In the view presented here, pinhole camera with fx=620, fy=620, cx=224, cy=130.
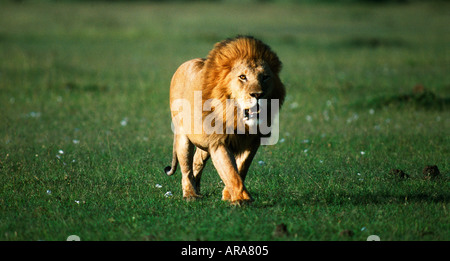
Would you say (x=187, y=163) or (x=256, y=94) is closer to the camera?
(x=256, y=94)

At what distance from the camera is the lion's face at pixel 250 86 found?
6012 mm

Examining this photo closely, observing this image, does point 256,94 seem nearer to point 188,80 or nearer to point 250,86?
point 250,86

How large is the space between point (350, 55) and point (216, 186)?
15133 mm

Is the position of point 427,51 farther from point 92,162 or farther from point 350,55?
point 92,162

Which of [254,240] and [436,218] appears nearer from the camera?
[254,240]

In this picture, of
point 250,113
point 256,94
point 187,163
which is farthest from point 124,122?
point 256,94

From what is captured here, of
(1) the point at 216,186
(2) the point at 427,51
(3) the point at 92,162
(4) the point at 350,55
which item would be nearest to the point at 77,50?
(4) the point at 350,55

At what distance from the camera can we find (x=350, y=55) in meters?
21.6

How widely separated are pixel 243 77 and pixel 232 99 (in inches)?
9.7

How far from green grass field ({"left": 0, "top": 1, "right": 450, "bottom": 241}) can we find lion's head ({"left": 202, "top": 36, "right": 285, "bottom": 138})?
3.38 feet

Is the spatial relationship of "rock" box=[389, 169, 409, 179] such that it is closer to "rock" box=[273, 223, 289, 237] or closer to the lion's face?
the lion's face

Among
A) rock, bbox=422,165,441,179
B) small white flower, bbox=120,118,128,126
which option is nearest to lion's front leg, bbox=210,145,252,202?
rock, bbox=422,165,441,179

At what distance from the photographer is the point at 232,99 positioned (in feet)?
20.4

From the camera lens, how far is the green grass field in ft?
19.3
